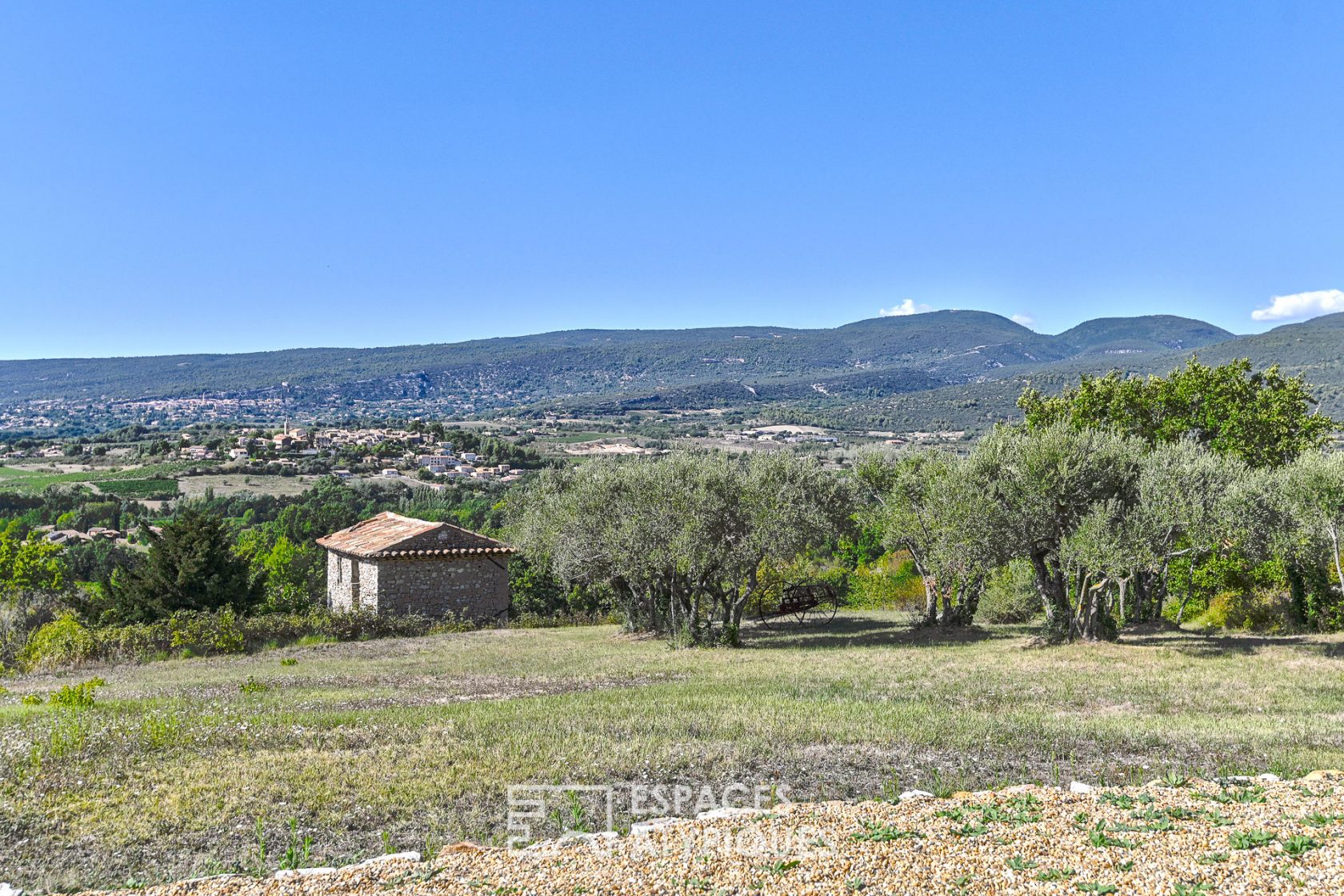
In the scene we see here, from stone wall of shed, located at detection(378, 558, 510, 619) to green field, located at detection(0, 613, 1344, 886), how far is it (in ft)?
42.0

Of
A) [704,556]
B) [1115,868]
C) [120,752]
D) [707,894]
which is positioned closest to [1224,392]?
[704,556]

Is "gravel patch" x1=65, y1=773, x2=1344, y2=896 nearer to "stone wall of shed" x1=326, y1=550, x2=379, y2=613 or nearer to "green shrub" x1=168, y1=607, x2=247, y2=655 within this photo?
"green shrub" x1=168, y1=607, x2=247, y2=655

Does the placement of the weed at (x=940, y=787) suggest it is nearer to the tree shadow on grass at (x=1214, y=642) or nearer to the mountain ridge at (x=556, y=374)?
the tree shadow on grass at (x=1214, y=642)

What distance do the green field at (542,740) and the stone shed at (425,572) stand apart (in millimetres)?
12769

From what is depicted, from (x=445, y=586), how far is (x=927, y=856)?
91.1ft

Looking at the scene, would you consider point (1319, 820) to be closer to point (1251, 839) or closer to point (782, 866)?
point (1251, 839)

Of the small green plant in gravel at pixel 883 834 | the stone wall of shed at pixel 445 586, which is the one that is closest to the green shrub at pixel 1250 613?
the small green plant in gravel at pixel 883 834

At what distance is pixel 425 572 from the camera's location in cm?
3066

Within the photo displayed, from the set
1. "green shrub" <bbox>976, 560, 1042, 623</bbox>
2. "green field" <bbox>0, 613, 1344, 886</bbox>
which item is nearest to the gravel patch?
"green field" <bbox>0, 613, 1344, 886</bbox>

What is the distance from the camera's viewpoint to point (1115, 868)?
5.21 meters

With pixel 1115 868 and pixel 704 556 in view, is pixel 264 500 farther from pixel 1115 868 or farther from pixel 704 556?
pixel 1115 868

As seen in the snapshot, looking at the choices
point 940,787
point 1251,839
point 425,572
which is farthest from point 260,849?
point 425,572

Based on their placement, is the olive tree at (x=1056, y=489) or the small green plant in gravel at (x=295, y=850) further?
the olive tree at (x=1056, y=489)

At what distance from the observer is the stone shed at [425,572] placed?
3000cm
